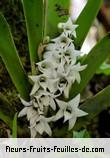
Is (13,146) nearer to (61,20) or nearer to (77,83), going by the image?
(77,83)

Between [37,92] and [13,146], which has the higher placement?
[37,92]

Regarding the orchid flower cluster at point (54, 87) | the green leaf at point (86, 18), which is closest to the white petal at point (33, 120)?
the orchid flower cluster at point (54, 87)

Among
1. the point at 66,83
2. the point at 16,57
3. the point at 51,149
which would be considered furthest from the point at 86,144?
the point at 16,57

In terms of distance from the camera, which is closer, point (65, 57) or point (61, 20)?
point (65, 57)

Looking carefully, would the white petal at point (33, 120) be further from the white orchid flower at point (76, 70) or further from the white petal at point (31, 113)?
the white orchid flower at point (76, 70)

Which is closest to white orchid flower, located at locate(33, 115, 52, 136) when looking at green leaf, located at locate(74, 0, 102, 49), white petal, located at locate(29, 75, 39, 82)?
white petal, located at locate(29, 75, 39, 82)

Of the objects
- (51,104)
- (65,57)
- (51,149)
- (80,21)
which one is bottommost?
(51,149)

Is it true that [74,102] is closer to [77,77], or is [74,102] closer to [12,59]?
[77,77]
